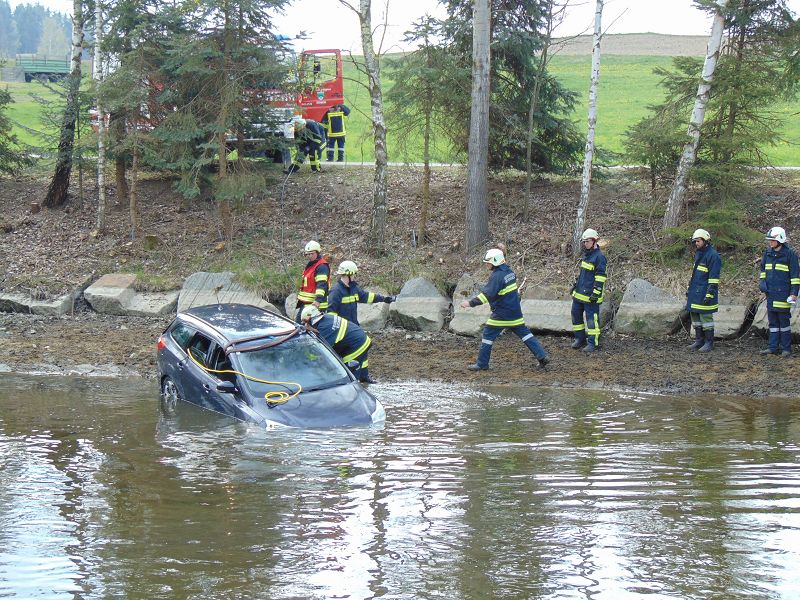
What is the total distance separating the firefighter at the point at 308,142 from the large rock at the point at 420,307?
5.40 meters

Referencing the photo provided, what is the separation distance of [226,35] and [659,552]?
49.8 ft

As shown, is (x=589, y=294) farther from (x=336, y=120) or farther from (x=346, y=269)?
(x=336, y=120)

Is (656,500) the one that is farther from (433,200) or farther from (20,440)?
(433,200)

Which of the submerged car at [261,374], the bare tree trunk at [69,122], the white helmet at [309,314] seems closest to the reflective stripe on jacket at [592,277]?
the white helmet at [309,314]

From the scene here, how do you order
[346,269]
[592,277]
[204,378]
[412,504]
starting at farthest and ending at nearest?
1. [592,277]
2. [346,269]
3. [204,378]
4. [412,504]

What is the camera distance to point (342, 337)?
12281 millimetres

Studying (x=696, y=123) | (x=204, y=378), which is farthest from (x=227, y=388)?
(x=696, y=123)

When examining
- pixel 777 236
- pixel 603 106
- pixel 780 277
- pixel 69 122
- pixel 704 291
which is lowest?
pixel 704 291

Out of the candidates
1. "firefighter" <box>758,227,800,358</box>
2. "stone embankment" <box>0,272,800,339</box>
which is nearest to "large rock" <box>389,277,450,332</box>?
"stone embankment" <box>0,272,800,339</box>

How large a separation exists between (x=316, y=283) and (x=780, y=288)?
7.26 metres

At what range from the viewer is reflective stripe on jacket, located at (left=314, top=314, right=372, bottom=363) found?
1227 centimetres

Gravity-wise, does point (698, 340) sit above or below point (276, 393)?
above

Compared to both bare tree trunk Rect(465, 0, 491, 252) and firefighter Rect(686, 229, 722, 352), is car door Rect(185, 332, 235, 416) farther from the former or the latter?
bare tree trunk Rect(465, 0, 491, 252)

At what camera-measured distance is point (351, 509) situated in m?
7.67
